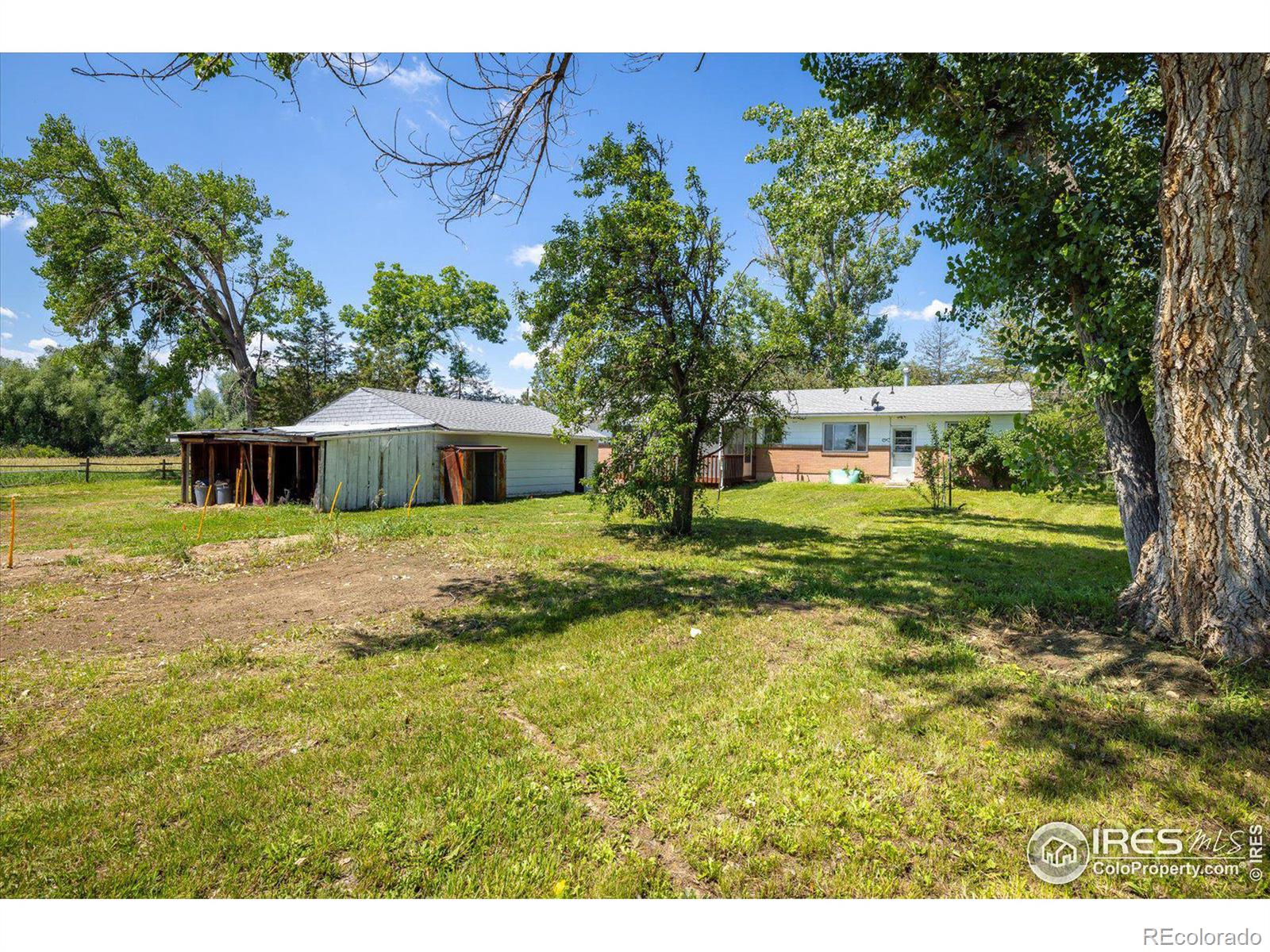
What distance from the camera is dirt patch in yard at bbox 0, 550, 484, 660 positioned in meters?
4.89

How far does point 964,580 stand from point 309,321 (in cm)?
4119

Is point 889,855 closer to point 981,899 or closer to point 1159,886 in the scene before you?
point 981,899

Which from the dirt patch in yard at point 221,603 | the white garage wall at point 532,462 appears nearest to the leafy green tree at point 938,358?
the white garage wall at point 532,462

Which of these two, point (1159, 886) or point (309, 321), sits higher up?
point (309, 321)

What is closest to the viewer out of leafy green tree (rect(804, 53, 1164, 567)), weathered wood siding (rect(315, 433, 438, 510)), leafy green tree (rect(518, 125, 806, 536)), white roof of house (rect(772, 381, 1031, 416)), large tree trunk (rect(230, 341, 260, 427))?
leafy green tree (rect(804, 53, 1164, 567))

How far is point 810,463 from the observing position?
75.4 feet

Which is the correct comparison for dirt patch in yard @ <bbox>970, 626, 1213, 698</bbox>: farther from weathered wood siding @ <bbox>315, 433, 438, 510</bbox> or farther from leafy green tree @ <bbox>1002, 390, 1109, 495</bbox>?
weathered wood siding @ <bbox>315, 433, 438, 510</bbox>

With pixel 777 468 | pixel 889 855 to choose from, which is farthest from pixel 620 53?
pixel 777 468

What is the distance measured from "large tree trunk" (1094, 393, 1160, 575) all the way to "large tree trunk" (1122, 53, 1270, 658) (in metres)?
0.80

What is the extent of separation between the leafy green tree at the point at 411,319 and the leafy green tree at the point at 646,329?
2639cm

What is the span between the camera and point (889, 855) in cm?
217

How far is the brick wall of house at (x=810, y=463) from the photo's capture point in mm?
21859

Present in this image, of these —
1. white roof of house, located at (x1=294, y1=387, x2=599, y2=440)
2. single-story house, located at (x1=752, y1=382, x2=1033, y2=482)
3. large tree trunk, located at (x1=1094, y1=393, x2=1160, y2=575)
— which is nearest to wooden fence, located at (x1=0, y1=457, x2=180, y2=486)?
white roof of house, located at (x1=294, y1=387, x2=599, y2=440)

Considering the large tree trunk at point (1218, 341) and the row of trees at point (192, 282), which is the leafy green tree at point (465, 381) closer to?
the row of trees at point (192, 282)
